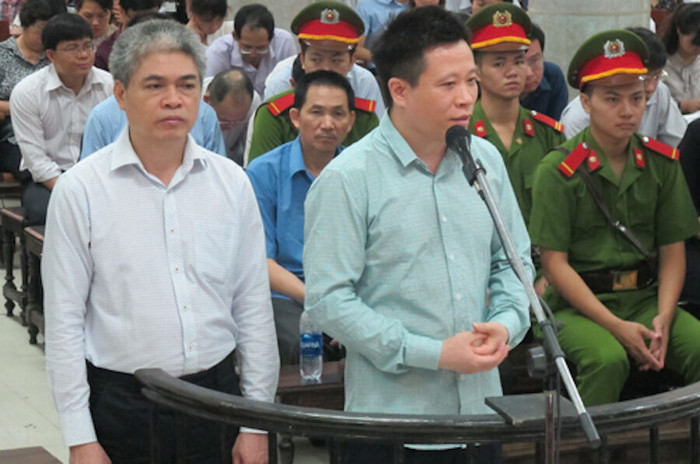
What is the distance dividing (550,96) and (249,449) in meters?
3.85

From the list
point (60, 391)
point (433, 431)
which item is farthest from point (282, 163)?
point (433, 431)

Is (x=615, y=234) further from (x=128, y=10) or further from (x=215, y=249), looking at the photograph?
(x=128, y=10)

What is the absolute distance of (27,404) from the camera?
4.78m

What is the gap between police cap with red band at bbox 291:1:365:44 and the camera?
5.36 meters

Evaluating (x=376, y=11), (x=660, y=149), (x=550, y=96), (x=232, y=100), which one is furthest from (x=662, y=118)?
(x=376, y=11)

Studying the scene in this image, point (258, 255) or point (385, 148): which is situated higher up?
point (385, 148)

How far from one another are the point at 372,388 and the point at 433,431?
38 centimetres

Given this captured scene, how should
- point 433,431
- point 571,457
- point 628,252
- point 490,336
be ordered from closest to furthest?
point 433,431, point 490,336, point 571,457, point 628,252

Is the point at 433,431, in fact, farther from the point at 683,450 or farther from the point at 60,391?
the point at 683,450

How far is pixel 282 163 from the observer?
4.45 m

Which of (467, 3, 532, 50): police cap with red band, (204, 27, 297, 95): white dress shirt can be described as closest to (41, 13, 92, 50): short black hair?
(204, 27, 297, 95): white dress shirt

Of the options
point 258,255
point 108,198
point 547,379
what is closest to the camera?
point 547,379

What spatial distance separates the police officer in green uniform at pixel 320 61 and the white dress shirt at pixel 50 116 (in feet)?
4.42

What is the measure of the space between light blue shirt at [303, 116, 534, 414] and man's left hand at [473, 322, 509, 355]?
0.09 meters
